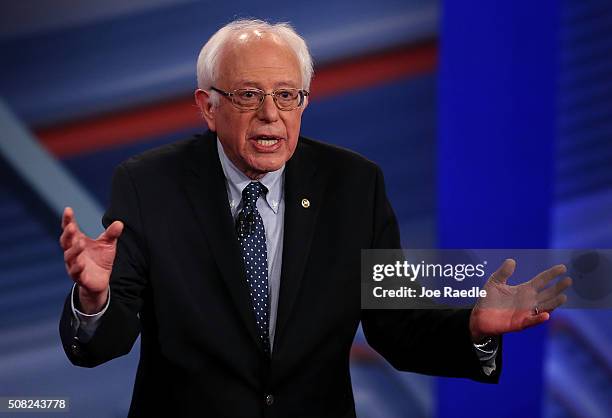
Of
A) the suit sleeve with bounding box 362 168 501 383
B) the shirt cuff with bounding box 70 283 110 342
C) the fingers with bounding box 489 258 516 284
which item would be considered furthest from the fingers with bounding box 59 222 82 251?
the fingers with bounding box 489 258 516 284

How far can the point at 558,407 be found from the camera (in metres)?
2.76

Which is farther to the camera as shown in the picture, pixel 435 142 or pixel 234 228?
pixel 435 142

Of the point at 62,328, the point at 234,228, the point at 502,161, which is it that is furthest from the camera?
the point at 502,161

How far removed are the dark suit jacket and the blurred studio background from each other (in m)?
0.59

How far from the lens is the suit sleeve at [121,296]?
1789 mm

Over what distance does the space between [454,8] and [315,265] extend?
96cm

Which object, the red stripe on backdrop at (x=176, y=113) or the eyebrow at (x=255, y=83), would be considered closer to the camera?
the eyebrow at (x=255, y=83)

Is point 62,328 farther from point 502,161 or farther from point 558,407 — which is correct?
point 558,407

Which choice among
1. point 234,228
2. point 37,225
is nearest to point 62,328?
point 234,228

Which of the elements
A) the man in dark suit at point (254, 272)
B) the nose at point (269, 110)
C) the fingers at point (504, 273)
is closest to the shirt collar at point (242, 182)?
the man in dark suit at point (254, 272)

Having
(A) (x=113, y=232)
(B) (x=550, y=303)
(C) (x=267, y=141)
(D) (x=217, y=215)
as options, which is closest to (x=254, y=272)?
(D) (x=217, y=215)

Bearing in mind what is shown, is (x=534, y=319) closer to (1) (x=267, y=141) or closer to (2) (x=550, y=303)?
(2) (x=550, y=303)

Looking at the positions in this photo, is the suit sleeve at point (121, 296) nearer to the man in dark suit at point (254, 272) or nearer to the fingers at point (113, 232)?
the man in dark suit at point (254, 272)

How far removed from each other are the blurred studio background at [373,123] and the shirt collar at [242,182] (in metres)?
0.57
